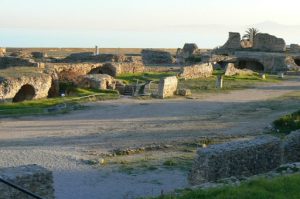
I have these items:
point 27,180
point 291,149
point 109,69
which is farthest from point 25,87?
point 27,180

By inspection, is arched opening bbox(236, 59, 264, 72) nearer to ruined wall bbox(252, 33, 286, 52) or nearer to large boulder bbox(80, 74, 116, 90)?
ruined wall bbox(252, 33, 286, 52)

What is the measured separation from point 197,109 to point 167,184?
14855 mm

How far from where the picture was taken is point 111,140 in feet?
68.5

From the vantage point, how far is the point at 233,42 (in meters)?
67.5

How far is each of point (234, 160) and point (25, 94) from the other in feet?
68.7

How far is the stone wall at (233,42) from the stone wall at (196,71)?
67.8 feet

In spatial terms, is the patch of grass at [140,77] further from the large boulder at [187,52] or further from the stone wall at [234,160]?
the stone wall at [234,160]

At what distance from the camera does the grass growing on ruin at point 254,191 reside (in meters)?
8.82

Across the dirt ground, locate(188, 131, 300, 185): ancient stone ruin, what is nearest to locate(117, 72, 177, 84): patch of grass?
the dirt ground

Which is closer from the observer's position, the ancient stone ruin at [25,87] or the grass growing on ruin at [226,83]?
the ancient stone ruin at [25,87]

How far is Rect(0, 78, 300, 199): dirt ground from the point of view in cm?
1477

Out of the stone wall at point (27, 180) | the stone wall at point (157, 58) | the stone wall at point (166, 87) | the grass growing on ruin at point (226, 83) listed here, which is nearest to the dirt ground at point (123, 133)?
the stone wall at point (166, 87)

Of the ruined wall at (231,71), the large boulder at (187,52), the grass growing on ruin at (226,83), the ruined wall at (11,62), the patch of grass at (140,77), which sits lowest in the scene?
Result: the grass growing on ruin at (226,83)

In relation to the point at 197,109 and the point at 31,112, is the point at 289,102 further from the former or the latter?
the point at 31,112
